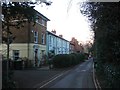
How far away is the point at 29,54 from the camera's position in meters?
46.0

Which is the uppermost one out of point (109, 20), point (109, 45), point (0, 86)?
point (109, 20)

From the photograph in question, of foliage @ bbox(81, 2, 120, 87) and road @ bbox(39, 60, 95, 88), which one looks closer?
foliage @ bbox(81, 2, 120, 87)

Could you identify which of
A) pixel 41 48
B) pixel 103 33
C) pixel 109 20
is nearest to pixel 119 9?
pixel 109 20

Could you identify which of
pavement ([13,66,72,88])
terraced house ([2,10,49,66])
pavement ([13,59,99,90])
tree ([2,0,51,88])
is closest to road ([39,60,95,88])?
pavement ([13,59,99,90])

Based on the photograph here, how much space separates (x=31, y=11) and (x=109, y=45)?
4.78 meters

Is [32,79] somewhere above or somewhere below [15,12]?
below

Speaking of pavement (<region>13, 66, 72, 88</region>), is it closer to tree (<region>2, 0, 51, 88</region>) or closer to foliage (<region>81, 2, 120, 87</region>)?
tree (<region>2, 0, 51, 88</region>)

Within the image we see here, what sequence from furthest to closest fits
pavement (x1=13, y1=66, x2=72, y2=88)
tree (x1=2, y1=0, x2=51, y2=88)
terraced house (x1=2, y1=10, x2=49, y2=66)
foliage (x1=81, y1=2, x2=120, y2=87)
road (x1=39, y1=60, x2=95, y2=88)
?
1. terraced house (x1=2, y1=10, x2=49, y2=66)
2. pavement (x1=13, y1=66, x2=72, y2=88)
3. road (x1=39, y1=60, x2=95, y2=88)
4. tree (x1=2, y1=0, x2=51, y2=88)
5. foliage (x1=81, y1=2, x2=120, y2=87)

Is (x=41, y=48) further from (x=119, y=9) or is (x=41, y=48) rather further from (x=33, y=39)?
(x=119, y=9)

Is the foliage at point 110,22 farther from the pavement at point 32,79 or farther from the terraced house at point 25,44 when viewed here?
the terraced house at point 25,44

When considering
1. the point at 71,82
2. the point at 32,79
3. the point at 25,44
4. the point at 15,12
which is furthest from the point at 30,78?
the point at 25,44

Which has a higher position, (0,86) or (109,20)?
(109,20)

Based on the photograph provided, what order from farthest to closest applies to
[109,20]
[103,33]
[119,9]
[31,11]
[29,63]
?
[29,63], [31,11], [103,33], [109,20], [119,9]

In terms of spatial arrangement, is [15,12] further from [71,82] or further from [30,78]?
[30,78]
